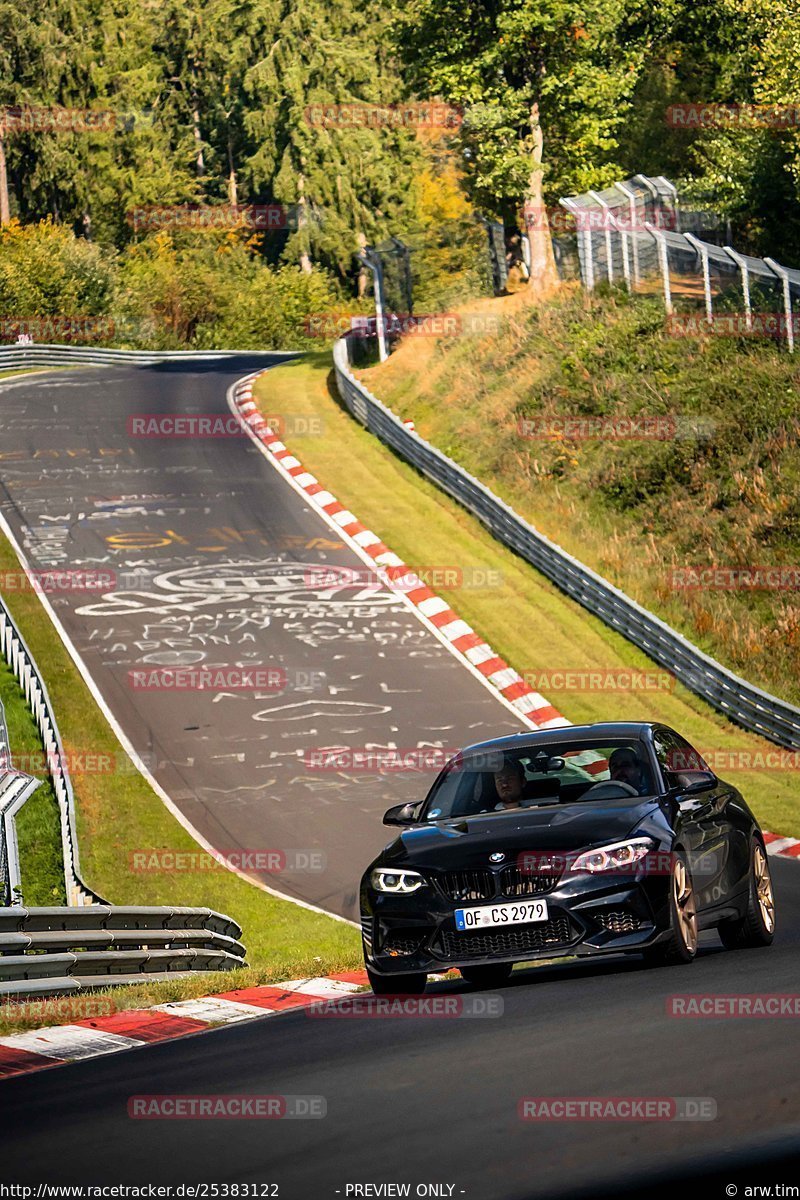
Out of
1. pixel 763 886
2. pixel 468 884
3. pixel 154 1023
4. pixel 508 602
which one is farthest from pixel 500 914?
pixel 508 602

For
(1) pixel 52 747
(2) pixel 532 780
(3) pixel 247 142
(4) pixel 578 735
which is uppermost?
(3) pixel 247 142

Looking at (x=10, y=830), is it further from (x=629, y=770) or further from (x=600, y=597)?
(x=600, y=597)

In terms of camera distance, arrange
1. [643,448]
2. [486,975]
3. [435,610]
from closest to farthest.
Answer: [486,975], [435,610], [643,448]

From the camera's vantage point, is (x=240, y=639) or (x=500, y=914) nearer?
(x=500, y=914)

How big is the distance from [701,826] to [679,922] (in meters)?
0.90

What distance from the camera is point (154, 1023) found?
→ 31.2 ft

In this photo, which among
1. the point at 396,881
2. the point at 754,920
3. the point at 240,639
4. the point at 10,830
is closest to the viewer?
the point at 396,881

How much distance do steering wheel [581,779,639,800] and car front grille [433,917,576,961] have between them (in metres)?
1.14

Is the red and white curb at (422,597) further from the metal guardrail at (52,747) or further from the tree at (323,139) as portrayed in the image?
the tree at (323,139)

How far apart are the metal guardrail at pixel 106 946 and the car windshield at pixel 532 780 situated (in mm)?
2635

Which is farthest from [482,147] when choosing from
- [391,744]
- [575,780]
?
[575,780]

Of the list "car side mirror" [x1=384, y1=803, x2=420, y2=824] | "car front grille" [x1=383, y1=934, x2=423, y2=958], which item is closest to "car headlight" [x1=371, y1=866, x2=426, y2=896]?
"car front grille" [x1=383, y1=934, x2=423, y2=958]

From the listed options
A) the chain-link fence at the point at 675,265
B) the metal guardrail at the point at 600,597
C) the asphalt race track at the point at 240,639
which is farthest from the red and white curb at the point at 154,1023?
the chain-link fence at the point at 675,265

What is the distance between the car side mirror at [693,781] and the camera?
32.9ft
